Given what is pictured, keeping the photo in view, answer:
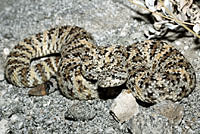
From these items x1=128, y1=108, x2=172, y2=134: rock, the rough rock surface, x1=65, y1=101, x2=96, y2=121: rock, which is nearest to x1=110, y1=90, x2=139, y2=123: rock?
the rough rock surface

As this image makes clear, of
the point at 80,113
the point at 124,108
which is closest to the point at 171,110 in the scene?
the point at 124,108

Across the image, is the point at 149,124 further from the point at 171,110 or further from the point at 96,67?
the point at 96,67

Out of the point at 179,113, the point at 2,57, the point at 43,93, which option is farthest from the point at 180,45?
the point at 2,57

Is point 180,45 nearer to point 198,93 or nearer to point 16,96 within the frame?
point 198,93

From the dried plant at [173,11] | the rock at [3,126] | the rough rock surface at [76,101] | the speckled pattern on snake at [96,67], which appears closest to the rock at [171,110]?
the rough rock surface at [76,101]

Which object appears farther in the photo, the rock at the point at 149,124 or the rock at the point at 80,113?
the rock at the point at 80,113

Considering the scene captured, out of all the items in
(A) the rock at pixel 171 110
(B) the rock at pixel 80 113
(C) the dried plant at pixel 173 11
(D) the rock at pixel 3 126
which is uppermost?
(C) the dried plant at pixel 173 11

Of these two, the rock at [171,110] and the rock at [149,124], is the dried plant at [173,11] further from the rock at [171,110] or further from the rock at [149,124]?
the rock at [149,124]
